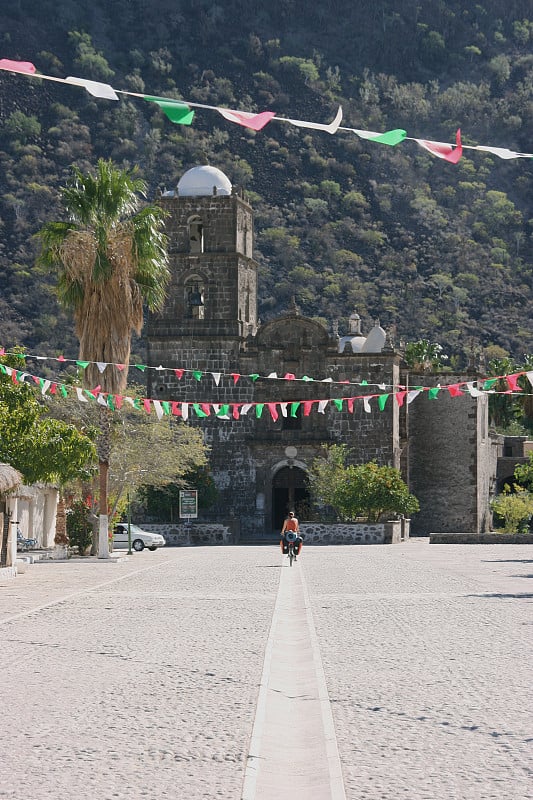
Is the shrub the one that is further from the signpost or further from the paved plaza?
the paved plaza

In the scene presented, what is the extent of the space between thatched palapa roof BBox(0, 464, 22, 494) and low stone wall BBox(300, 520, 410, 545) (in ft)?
93.1

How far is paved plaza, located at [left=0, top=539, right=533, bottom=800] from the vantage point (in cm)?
850

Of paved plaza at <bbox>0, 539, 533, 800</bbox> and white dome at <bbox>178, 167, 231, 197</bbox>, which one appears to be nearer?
paved plaza at <bbox>0, 539, 533, 800</bbox>

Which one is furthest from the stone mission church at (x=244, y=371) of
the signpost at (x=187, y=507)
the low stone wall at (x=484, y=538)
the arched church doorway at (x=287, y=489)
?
the signpost at (x=187, y=507)

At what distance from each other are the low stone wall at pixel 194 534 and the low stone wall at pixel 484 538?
8.35m

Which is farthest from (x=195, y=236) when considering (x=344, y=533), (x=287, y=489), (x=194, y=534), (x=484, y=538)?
(x=484, y=538)

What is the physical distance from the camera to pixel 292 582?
27812 millimetres

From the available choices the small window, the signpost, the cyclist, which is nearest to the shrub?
the signpost

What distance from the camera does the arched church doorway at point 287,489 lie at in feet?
208

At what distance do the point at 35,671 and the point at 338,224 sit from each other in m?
123

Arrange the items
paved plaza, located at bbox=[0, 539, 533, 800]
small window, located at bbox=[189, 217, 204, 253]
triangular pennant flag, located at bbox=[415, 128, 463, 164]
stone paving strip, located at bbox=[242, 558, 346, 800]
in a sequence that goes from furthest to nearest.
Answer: small window, located at bbox=[189, 217, 204, 253] < triangular pennant flag, located at bbox=[415, 128, 463, 164] < paved plaza, located at bbox=[0, 539, 533, 800] < stone paving strip, located at bbox=[242, 558, 346, 800]

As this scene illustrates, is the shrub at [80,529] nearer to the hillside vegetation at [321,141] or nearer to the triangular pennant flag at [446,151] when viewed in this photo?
the triangular pennant flag at [446,151]

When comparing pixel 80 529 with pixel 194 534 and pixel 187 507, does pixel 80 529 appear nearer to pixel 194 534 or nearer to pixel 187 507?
pixel 187 507

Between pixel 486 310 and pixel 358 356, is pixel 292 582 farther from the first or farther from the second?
pixel 486 310
